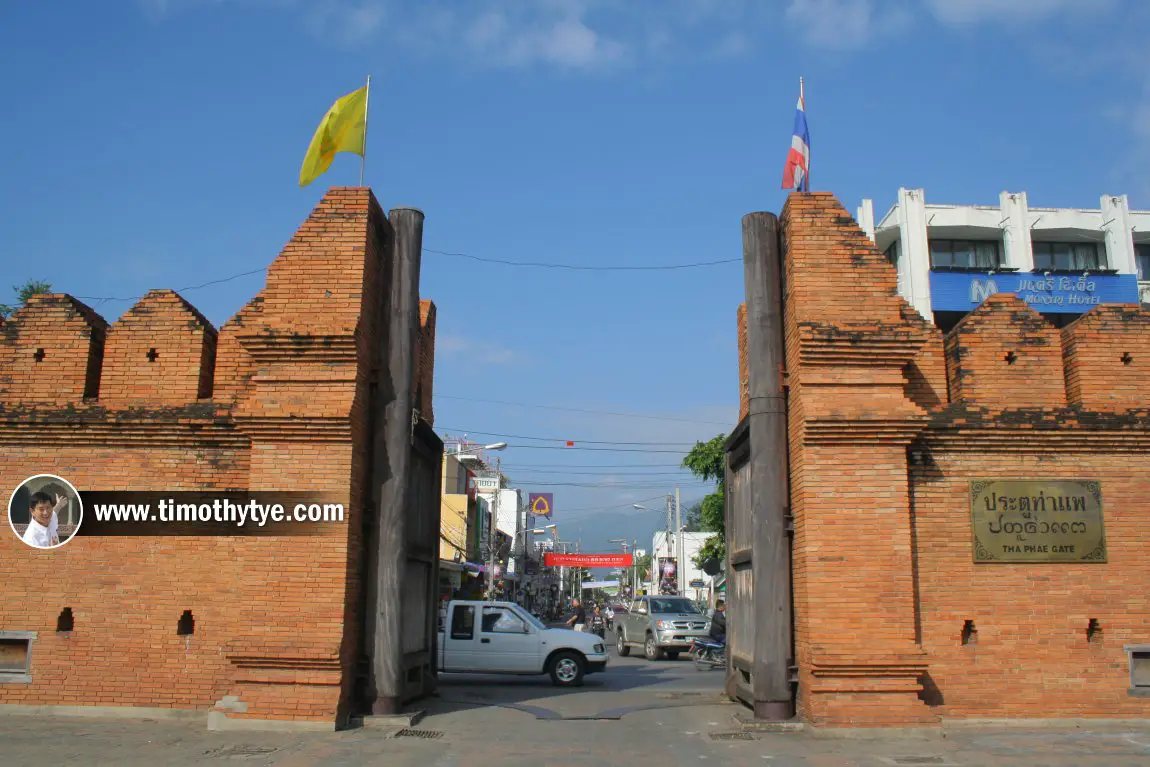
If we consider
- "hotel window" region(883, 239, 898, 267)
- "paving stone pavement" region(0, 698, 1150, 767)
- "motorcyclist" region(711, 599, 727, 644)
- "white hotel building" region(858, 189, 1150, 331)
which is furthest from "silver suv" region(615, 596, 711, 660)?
"hotel window" region(883, 239, 898, 267)

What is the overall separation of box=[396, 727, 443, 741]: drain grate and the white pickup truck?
7.44 metres

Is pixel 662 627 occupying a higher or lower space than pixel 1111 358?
lower

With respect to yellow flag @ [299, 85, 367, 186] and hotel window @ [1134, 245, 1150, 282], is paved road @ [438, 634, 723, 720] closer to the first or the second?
yellow flag @ [299, 85, 367, 186]

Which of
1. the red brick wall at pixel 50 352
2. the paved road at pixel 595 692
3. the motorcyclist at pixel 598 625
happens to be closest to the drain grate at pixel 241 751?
the paved road at pixel 595 692

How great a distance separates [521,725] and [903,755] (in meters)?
4.25

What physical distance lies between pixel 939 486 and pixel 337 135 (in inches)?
340

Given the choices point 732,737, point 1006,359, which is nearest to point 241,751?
point 732,737

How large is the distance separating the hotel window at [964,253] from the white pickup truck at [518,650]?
29696mm

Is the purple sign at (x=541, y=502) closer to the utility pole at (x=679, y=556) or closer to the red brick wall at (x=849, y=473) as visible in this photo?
the utility pole at (x=679, y=556)

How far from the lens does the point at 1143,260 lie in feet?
139

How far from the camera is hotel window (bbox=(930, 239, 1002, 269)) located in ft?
136

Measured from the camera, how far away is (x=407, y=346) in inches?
459

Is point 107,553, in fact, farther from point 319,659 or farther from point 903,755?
point 903,755

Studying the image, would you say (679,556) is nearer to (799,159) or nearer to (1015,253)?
(1015,253)
